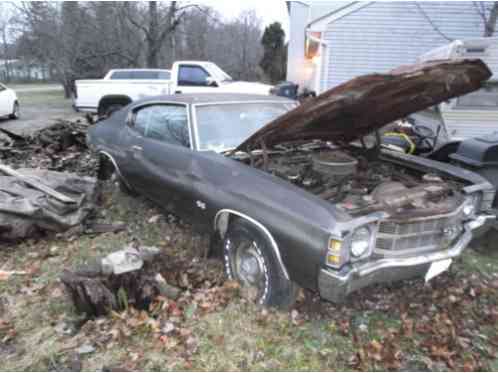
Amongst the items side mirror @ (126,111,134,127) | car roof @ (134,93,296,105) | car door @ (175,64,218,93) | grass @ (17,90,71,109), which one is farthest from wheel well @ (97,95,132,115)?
grass @ (17,90,71,109)

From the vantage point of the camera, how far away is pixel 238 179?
2652 mm

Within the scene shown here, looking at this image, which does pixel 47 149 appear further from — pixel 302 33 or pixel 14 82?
pixel 14 82

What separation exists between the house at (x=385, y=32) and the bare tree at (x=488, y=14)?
22 cm

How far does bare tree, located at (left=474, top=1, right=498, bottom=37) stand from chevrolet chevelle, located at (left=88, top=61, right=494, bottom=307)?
8827 mm

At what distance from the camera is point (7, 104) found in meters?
12.1

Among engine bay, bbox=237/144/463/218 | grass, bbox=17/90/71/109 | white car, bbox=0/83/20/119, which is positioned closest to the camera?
engine bay, bbox=237/144/463/218

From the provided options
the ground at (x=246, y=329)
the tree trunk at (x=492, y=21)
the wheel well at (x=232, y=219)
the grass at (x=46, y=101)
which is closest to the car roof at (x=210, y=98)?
the wheel well at (x=232, y=219)

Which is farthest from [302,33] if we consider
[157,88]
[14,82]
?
[14,82]

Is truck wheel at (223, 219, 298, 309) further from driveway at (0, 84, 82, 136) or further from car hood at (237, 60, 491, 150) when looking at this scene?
driveway at (0, 84, 82, 136)

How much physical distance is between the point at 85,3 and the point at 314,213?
22.8 m

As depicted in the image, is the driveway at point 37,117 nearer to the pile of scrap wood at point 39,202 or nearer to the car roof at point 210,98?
the pile of scrap wood at point 39,202

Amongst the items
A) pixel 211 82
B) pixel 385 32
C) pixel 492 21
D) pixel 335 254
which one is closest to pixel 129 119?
pixel 335 254

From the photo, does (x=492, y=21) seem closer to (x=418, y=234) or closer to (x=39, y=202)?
(x=418, y=234)

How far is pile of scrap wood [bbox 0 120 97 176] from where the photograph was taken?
20.0 feet
